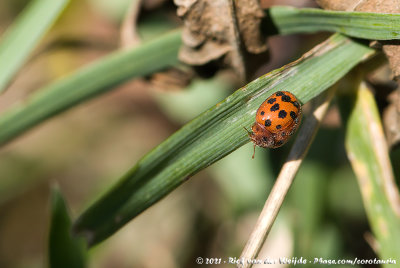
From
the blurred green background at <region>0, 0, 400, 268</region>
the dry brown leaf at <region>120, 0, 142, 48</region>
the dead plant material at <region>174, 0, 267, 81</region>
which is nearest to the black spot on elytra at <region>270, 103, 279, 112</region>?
the dead plant material at <region>174, 0, 267, 81</region>

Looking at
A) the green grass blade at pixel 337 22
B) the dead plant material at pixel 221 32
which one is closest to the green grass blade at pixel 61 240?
the dead plant material at pixel 221 32

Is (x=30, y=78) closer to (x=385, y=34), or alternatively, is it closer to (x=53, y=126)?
(x=53, y=126)

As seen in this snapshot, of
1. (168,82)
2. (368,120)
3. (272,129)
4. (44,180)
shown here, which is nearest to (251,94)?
(272,129)

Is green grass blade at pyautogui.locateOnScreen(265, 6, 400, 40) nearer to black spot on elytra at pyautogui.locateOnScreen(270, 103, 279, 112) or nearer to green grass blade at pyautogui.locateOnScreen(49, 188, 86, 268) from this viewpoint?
black spot on elytra at pyautogui.locateOnScreen(270, 103, 279, 112)

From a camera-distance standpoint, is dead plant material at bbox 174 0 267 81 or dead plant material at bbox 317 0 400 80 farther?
dead plant material at bbox 174 0 267 81

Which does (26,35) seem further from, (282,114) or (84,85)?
(282,114)

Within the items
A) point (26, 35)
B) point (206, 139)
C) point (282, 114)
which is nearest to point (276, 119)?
point (282, 114)

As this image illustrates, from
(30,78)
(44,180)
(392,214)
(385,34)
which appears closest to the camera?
(385,34)
